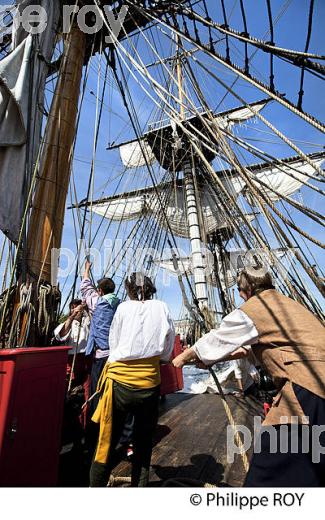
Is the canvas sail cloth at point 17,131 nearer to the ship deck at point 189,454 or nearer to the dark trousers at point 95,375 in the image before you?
the dark trousers at point 95,375

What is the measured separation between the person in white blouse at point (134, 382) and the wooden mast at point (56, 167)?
1270 millimetres

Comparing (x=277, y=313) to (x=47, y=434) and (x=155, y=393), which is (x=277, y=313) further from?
(x=47, y=434)

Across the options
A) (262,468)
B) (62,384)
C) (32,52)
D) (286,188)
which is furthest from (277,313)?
(286,188)

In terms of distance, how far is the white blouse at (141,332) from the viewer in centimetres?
157

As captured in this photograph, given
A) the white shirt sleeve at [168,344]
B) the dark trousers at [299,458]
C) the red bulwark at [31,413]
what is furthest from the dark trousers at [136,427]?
the dark trousers at [299,458]

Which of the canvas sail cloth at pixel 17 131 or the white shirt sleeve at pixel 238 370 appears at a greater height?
the canvas sail cloth at pixel 17 131

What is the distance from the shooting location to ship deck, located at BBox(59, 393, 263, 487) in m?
2.03

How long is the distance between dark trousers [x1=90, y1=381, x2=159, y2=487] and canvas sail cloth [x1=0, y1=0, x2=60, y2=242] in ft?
6.45

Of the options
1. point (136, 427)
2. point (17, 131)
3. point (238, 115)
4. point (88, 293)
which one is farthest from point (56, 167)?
point (238, 115)

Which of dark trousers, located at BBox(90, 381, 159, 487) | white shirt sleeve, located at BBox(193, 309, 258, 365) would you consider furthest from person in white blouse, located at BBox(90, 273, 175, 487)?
white shirt sleeve, located at BBox(193, 309, 258, 365)

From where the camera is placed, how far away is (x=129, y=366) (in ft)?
5.13

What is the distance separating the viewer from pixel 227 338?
1.23m

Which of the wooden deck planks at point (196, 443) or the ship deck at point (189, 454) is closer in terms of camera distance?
the ship deck at point (189, 454)

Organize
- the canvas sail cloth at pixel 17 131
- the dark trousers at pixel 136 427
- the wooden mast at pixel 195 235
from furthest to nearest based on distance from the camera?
the wooden mast at pixel 195 235
the canvas sail cloth at pixel 17 131
the dark trousers at pixel 136 427
